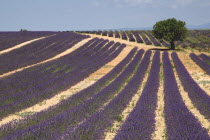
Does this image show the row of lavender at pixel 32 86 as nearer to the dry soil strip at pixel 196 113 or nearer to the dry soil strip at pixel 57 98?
the dry soil strip at pixel 57 98

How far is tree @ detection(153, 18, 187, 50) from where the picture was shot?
38906 millimetres

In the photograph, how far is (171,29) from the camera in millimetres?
39188

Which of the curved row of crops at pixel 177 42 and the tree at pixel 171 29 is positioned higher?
the tree at pixel 171 29

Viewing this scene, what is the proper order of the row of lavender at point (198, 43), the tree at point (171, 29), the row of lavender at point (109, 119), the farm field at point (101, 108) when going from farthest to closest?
1. the row of lavender at point (198, 43)
2. the tree at point (171, 29)
3. the farm field at point (101, 108)
4. the row of lavender at point (109, 119)

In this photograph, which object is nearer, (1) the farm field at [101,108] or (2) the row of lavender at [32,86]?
(1) the farm field at [101,108]

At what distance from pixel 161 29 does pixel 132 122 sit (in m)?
32.7

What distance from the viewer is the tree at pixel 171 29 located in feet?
128

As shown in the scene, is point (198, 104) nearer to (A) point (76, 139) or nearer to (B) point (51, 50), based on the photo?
(A) point (76, 139)

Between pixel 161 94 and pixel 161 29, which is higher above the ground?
pixel 161 29

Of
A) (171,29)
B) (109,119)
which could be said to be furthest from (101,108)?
(171,29)

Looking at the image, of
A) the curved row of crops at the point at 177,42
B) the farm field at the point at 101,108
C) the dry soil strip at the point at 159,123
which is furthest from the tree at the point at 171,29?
the dry soil strip at the point at 159,123

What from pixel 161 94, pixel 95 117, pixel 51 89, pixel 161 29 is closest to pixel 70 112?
pixel 95 117

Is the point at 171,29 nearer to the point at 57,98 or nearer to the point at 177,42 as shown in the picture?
the point at 177,42

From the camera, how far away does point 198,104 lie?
1178 centimetres
